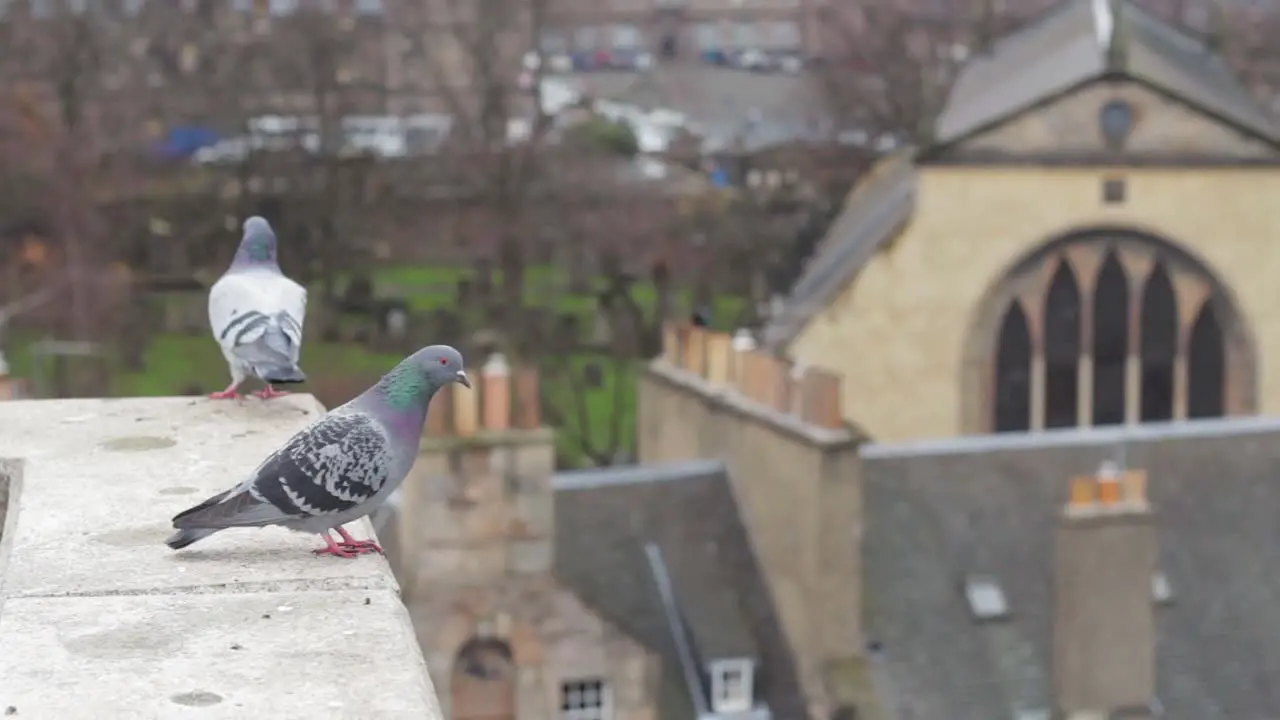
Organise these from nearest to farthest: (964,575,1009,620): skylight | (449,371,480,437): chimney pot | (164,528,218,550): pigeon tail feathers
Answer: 1. (164,528,218,550): pigeon tail feathers
2. (449,371,480,437): chimney pot
3. (964,575,1009,620): skylight

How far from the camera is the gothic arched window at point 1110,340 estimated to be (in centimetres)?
2653

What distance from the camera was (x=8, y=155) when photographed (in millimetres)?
30562

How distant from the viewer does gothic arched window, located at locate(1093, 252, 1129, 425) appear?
26531 millimetres

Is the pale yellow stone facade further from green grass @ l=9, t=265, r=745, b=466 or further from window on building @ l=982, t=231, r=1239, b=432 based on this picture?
green grass @ l=9, t=265, r=745, b=466

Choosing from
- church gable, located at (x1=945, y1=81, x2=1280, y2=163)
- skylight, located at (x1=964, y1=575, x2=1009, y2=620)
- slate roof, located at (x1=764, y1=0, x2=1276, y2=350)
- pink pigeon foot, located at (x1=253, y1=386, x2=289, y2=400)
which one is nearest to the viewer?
pink pigeon foot, located at (x1=253, y1=386, x2=289, y2=400)

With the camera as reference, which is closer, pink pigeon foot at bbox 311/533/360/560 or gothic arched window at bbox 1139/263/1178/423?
pink pigeon foot at bbox 311/533/360/560

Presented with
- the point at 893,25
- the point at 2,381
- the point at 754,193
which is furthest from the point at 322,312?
the point at 2,381

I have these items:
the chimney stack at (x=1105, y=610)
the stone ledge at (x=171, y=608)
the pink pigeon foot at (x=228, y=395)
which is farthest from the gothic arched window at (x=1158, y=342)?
the stone ledge at (x=171, y=608)

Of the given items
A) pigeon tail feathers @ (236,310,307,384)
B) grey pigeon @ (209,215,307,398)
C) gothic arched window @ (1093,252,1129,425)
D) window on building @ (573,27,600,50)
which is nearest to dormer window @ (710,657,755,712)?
grey pigeon @ (209,215,307,398)

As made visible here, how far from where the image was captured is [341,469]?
16.6ft

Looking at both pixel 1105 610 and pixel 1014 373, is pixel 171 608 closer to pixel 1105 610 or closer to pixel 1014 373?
pixel 1105 610

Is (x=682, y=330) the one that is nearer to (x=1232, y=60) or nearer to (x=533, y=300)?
(x=533, y=300)

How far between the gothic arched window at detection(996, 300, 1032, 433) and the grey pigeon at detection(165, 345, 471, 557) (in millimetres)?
21856

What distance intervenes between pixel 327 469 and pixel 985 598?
11803 millimetres
